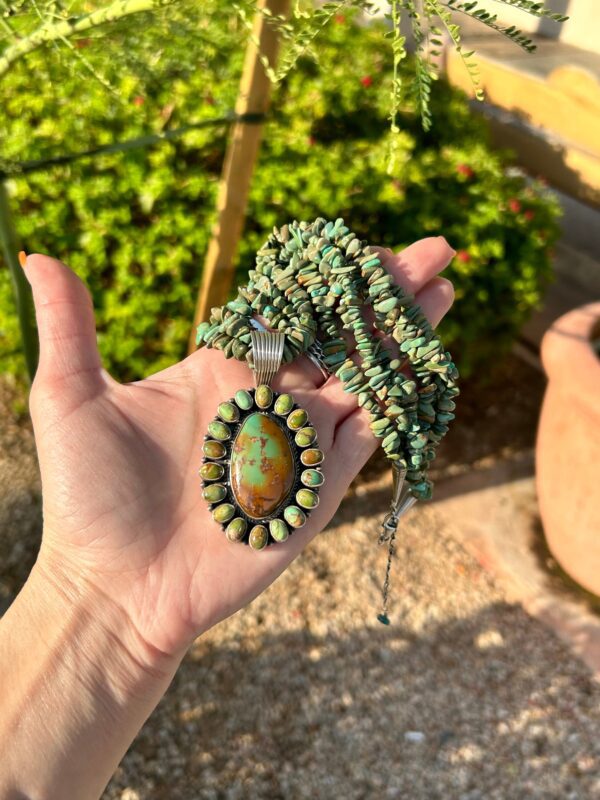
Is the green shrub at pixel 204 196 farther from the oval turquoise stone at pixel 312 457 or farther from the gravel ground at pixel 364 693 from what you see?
the oval turquoise stone at pixel 312 457

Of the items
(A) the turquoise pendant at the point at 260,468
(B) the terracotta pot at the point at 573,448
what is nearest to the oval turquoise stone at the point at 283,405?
(A) the turquoise pendant at the point at 260,468

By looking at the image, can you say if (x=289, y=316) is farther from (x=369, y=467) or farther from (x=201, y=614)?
(x=369, y=467)

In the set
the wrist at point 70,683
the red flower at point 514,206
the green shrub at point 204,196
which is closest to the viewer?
the wrist at point 70,683

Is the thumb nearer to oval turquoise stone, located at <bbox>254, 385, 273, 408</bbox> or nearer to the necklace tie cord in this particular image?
the necklace tie cord

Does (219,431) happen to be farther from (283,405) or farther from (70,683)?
(70,683)

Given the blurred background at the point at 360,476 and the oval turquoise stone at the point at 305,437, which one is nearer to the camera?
the oval turquoise stone at the point at 305,437

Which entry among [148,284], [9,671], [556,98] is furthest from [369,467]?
[556,98]

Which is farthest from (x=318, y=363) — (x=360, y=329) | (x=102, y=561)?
(x=102, y=561)
